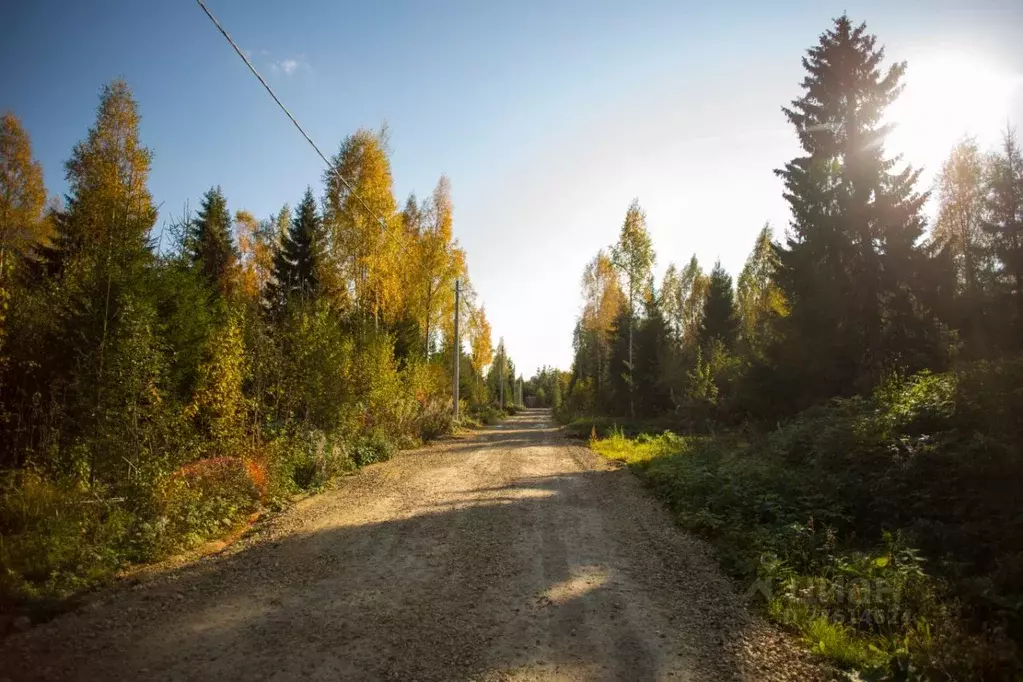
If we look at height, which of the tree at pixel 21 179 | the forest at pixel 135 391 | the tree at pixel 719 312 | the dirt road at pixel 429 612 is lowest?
the dirt road at pixel 429 612

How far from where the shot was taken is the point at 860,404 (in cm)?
1060

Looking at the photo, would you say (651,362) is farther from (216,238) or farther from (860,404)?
(216,238)

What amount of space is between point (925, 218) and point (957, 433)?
11.7 m

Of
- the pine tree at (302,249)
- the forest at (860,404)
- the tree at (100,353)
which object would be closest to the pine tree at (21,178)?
the pine tree at (302,249)

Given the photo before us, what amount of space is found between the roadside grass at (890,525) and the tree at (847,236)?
5182mm

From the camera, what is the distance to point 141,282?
761 cm

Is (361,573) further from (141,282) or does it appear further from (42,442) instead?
(141,282)

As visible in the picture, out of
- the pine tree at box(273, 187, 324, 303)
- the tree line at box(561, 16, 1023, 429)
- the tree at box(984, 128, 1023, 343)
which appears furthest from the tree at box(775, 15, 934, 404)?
the pine tree at box(273, 187, 324, 303)

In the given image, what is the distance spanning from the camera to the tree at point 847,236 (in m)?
15.0

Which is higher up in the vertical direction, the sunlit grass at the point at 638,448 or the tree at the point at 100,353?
the tree at the point at 100,353

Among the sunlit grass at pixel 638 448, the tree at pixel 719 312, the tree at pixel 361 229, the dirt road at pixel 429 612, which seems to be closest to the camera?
the dirt road at pixel 429 612

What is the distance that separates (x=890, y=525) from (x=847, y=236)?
1301 cm

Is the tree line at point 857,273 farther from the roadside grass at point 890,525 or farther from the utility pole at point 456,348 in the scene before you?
the utility pole at point 456,348

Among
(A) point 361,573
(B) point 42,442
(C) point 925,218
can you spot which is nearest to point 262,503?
(B) point 42,442
